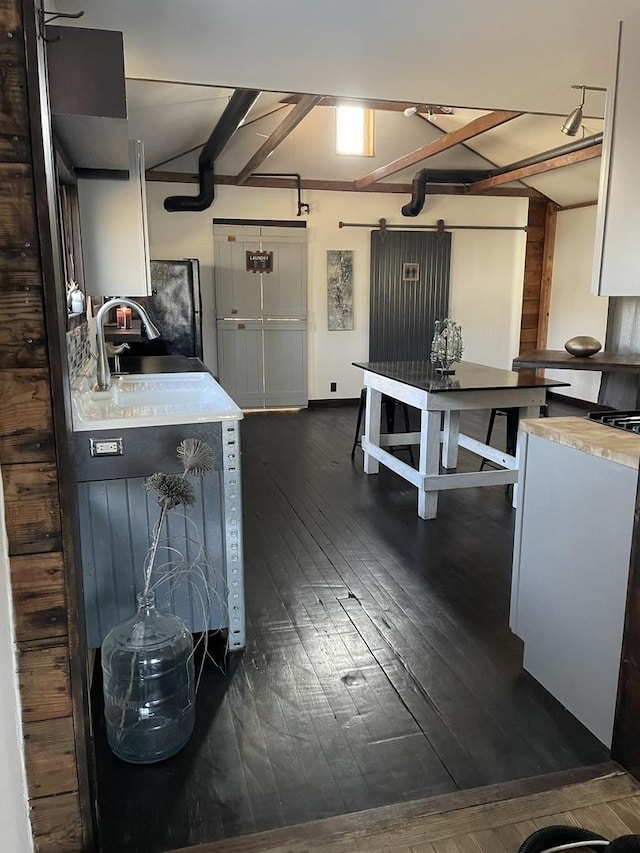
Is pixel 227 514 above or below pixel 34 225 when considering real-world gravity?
below

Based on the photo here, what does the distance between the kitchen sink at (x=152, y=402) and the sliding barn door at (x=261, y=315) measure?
4.06m

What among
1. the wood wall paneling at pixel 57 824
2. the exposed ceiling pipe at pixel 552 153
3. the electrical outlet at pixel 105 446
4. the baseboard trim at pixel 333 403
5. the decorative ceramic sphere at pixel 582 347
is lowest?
the baseboard trim at pixel 333 403

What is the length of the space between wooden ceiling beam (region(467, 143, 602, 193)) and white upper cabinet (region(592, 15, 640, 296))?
165 inches

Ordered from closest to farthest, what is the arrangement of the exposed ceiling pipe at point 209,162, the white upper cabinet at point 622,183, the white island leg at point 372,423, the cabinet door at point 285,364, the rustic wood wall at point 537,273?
the white upper cabinet at point 622,183
the white island leg at point 372,423
the exposed ceiling pipe at point 209,162
the cabinet door at point 285,364
the rustic wood wall at point 537,273

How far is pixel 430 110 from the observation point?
262 inches

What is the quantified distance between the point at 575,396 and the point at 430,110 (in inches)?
155

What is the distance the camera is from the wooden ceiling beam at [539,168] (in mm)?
6074

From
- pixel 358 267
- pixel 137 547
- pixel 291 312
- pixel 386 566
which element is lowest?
pixel 386 566

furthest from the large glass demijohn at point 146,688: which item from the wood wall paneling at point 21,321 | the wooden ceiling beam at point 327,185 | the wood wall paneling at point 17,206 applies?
the wooden ceiling beam at point 327,185

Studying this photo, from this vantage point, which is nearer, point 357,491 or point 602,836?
point 602,836

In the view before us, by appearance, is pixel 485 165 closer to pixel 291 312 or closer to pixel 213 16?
pixel 291 312

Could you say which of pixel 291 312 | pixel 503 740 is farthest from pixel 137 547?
pixel 291 312

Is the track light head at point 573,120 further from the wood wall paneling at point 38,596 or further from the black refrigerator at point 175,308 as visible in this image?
the black refrigerator at point 175,308

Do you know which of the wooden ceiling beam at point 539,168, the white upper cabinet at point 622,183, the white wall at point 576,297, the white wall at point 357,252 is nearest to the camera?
the white upper cabinet at point 622,183
